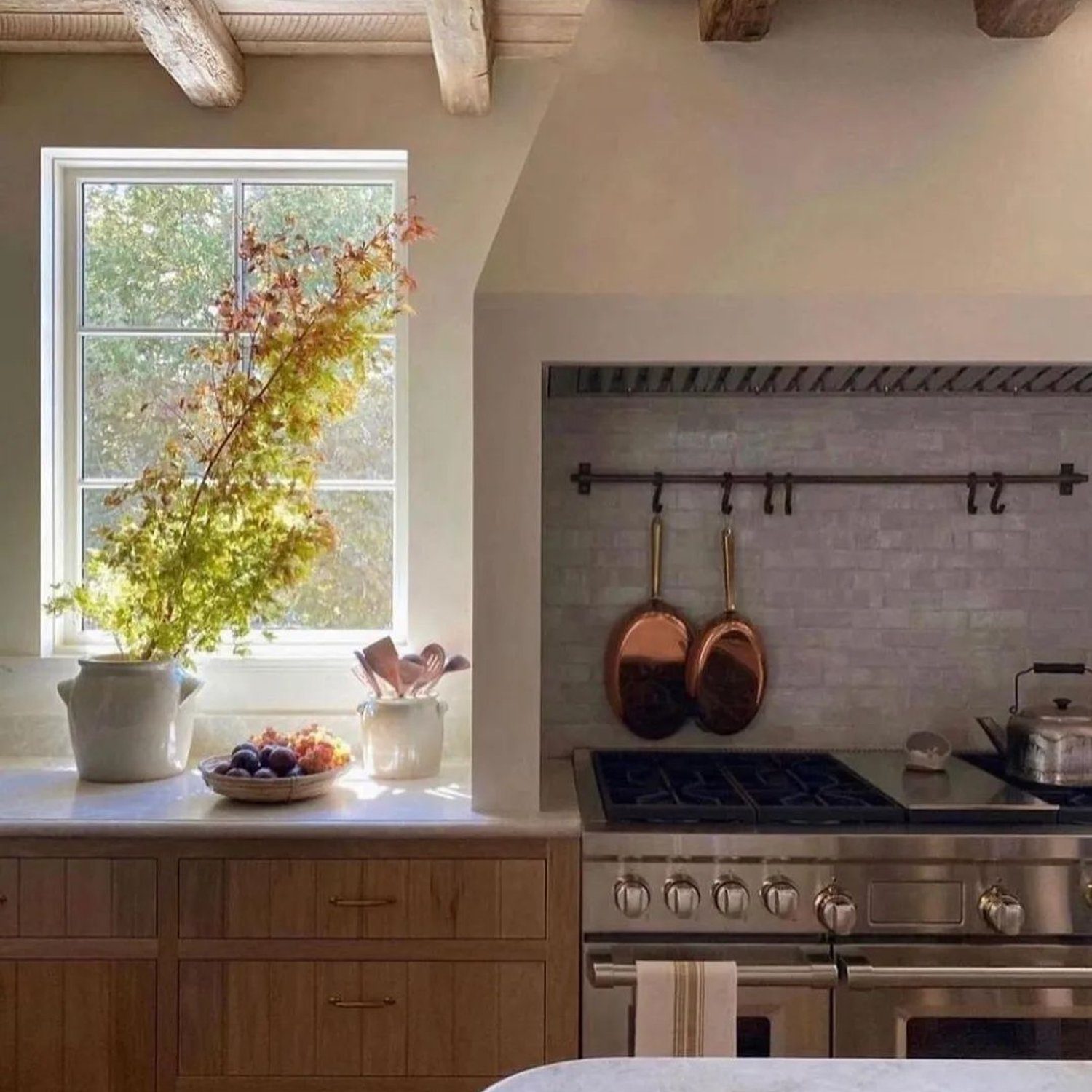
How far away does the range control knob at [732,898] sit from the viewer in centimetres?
201

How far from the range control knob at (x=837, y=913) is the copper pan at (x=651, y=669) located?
0.75m

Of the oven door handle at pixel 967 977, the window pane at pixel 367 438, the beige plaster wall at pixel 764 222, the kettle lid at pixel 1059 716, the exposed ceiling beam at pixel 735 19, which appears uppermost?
the exposed ceiling beam at pixel 735 19

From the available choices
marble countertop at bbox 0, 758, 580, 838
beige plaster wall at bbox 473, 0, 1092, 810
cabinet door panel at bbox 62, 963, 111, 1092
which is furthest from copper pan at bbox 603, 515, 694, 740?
cabinet door panel at bbox 62, 963, 111, 1092

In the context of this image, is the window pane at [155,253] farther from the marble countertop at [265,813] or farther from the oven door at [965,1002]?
the oven door at [965,1002]

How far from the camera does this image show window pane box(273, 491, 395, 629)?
282 cm

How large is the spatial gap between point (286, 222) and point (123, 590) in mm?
1053

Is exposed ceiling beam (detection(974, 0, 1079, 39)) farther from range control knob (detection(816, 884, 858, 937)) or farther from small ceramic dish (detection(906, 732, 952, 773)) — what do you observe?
range control knob (detection(816, 884, 858, 937))

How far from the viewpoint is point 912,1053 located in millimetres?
2027

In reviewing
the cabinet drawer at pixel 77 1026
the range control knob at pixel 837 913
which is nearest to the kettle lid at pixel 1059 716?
the range control knob at pixel 837 913

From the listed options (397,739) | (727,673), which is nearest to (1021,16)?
(727,673)

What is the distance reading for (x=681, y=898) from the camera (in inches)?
79.3

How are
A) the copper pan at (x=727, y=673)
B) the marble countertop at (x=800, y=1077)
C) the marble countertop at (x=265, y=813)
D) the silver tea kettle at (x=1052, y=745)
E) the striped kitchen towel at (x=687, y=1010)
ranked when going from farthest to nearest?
1. the copper pan at (x=727, y=673)
2. the silver tea kettle at (x=1052, y=745)
3. the marble countertop at (x=265, y=813)
4. the striped kitchen towel at (x=687, y=1010)
5. the marble countertop at (x=800, y=1077)

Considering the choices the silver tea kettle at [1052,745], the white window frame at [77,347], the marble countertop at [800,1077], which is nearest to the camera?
the marble countertop at [800,1077]

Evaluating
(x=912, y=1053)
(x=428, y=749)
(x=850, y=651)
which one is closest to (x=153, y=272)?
(x=428, y=749)
